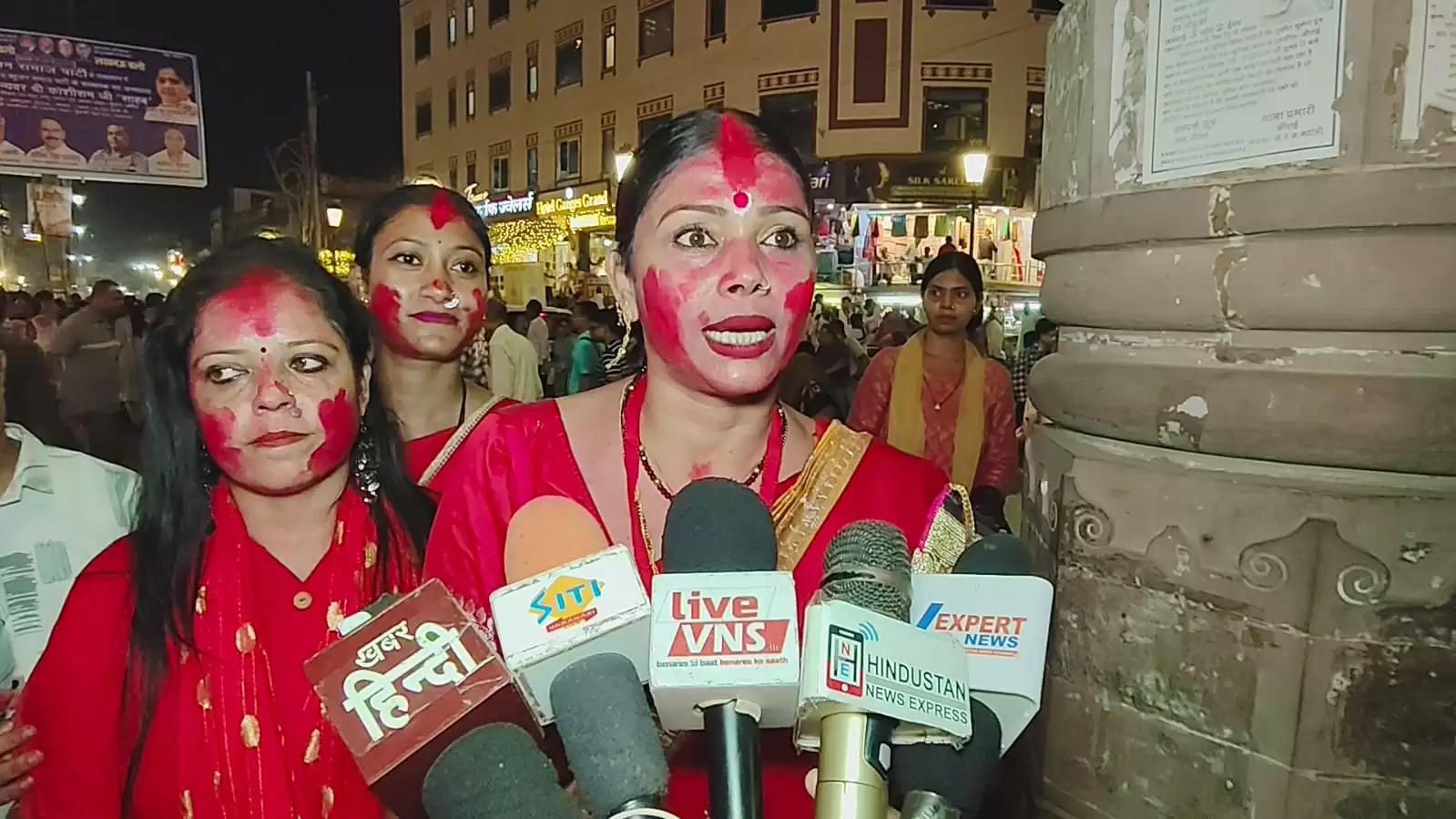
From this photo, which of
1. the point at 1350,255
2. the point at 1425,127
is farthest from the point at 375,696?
the point at 1425,127

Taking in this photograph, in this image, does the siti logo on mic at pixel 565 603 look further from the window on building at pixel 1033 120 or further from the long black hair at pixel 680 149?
the window on building at pixel 1033 120

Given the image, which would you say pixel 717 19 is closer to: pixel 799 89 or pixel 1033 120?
pixel 799 89

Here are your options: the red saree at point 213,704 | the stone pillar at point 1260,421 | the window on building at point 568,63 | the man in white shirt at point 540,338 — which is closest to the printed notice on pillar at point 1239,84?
the stone pillar at point 1260,421

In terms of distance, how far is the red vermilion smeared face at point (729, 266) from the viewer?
61.9 inches

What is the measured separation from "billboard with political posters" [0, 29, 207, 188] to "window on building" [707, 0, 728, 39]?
959 centimetres

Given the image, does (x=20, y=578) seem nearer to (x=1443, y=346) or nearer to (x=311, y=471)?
(x=311, y=471)

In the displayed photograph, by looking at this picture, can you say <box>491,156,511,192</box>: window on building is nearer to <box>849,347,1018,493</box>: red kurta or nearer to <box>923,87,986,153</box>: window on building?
<box>923,87,986,153</box>: window on building

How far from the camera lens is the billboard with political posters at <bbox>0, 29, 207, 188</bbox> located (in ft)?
32.5

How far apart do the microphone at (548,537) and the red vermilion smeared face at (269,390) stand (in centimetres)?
63

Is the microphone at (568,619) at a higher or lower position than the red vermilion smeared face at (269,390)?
lower

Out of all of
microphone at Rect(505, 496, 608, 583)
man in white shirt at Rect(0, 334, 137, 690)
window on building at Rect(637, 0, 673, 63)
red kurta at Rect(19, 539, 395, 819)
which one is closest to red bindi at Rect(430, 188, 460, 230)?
man in white shirt at Rect(0, 334, 137, 690)

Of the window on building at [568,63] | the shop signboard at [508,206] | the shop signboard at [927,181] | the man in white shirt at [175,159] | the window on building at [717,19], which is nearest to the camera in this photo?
the man in white shirt at [175,159]

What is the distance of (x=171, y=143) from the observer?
427 inches

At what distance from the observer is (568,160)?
22.0 meters
